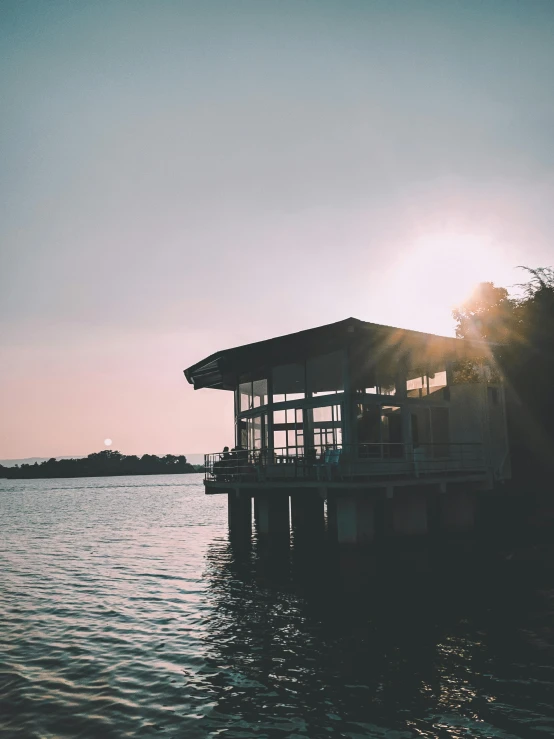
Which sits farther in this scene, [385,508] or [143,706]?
[385,508]

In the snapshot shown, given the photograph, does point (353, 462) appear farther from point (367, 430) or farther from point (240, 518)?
point (240, 518)

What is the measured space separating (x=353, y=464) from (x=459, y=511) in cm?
778

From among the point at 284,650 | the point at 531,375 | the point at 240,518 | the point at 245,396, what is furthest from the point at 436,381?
the point at 284,650

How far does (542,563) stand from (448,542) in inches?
242

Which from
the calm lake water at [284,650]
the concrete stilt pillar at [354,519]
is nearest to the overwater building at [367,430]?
the concrete stilt pillar at [354,519]

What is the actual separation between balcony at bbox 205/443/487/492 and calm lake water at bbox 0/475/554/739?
11.3 ft

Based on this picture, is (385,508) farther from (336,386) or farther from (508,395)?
(508,395)

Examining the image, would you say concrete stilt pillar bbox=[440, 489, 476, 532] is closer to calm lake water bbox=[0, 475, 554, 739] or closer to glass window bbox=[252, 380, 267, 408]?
calm lake water bbox=[0, 475, 554, 739]

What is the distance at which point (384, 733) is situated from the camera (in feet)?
30.3

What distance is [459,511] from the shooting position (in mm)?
29797

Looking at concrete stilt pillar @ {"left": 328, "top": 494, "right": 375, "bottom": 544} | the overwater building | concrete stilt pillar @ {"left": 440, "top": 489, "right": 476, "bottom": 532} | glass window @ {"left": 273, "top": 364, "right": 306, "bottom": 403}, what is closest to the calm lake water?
concrete stilt pillar @ {"left": 328, "top": 494, "right": 375, "bottom": 544}

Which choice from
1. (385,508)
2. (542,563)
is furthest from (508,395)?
(542,563)

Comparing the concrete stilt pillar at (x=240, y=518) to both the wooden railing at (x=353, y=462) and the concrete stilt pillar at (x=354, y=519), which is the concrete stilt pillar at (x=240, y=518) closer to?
the wooden railing at (x=353, y=462)

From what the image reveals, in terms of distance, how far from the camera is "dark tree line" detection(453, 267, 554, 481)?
97.6 feet
